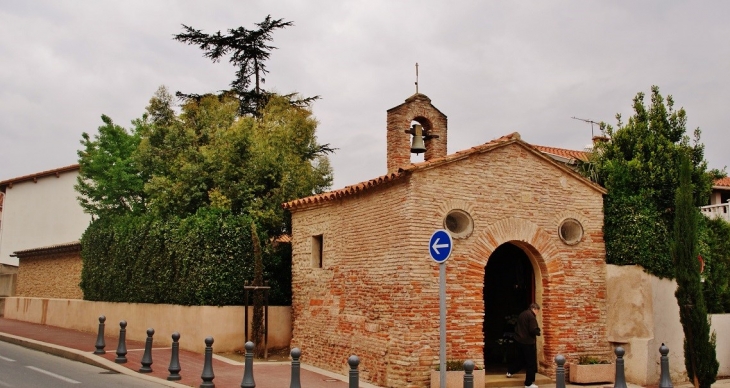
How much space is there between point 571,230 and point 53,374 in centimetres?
1006

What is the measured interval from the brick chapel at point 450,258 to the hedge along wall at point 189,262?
2.60 metres

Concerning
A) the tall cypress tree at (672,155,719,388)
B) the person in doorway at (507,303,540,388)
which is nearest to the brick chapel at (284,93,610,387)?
the person in doorway at (507,303,540,388)

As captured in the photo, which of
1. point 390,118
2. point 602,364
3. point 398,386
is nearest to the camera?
point 398,386

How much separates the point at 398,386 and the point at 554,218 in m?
4.39

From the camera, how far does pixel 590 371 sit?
493 inches

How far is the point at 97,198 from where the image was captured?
2264cm

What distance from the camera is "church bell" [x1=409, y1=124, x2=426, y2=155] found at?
46.3 ft

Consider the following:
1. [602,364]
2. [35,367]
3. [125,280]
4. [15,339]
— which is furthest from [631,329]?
[15,339]

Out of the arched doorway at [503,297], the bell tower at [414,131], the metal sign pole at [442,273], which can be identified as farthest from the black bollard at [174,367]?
the arched doorway at [503,297]

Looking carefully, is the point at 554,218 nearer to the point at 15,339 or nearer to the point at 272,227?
the point at 272,227

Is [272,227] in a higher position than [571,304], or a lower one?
higher

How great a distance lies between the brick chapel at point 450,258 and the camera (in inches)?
463

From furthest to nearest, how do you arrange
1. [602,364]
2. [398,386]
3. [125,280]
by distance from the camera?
[125,280], [602,364], [398,386]

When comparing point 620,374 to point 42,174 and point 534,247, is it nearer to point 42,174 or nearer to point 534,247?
point 534,247
